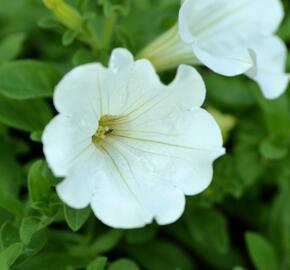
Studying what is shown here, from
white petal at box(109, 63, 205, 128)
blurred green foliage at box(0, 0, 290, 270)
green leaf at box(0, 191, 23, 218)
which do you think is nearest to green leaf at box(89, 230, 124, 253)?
blurred green foliage at box(0, 0, 290, 270)

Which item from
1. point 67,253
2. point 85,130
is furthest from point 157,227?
point 85,130

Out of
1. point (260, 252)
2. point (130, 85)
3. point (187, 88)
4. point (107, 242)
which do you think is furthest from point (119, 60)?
point (260, 252)

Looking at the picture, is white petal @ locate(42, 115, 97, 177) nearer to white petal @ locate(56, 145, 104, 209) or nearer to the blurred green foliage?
white petal @ locate(56, 145, 104, 209)

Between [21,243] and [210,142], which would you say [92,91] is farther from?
[21,243]

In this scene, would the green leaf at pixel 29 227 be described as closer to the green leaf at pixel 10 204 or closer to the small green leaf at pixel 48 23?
the green leaf at pixel 10 204

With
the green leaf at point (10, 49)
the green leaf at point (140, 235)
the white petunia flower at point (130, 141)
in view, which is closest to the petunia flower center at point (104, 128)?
the white petunia flower at point (130, 141)
